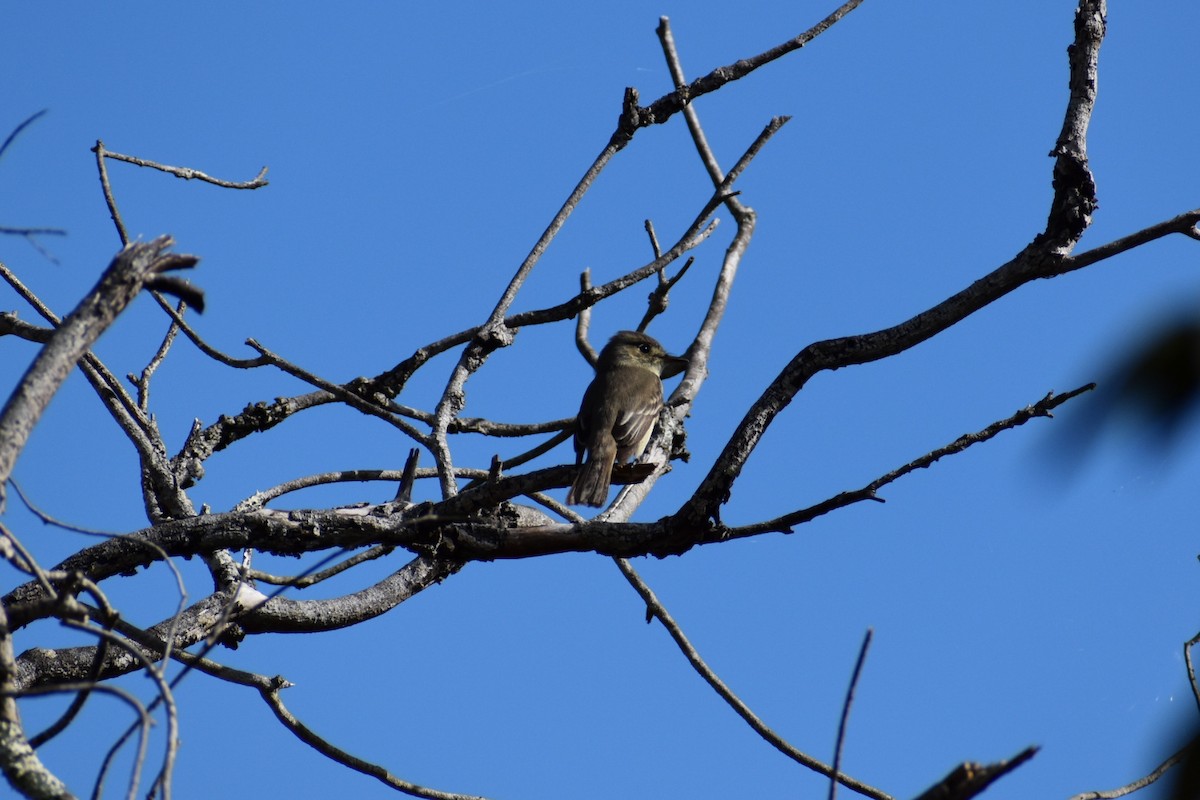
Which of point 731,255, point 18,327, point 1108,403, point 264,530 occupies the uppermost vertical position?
point 731,255

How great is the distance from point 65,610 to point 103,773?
53cm

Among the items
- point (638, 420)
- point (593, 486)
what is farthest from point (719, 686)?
point (638, 420)

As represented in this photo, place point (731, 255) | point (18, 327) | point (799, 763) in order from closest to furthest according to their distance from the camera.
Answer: point (799, 763), point (18, 327), point (731, 255)

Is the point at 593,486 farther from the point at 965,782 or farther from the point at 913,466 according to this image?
the point at 965,782

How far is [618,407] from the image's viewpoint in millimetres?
7910

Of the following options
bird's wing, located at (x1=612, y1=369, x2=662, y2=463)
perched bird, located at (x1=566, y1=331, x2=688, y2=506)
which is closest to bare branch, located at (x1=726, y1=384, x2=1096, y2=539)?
perched bird, located at (x1=566, y1=331, x2=688, y2=506)

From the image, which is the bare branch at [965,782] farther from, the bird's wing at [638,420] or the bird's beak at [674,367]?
the bird's beak at [674,367]

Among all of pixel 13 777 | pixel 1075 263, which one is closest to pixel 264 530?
pixel 13 777

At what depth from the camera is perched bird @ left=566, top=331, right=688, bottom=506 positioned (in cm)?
631

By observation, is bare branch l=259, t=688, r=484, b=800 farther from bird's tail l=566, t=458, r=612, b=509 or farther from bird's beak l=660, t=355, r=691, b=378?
bird's beak l=660, t=355, r=691, b=378

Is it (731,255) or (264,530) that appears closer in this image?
(264,530)

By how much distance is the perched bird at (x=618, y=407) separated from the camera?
6309mm

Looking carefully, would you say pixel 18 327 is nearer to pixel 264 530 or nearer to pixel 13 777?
pixel 264 530

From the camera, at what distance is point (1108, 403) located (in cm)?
120
